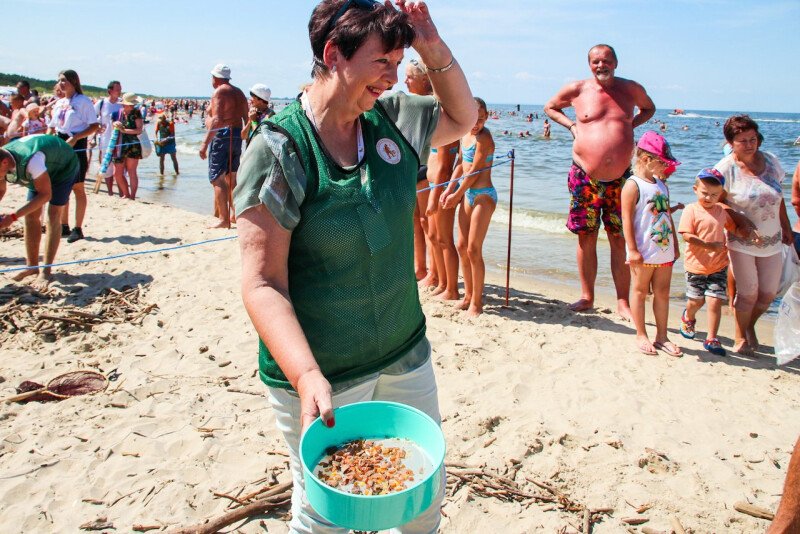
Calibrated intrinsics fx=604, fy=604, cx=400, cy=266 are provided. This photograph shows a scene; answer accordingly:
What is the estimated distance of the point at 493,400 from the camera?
4.06 metres

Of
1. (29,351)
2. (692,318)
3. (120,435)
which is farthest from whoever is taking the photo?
(692,318)

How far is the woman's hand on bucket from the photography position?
1502mm

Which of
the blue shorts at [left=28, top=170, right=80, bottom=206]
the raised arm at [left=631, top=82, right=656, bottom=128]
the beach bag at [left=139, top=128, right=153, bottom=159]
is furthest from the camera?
the beach bag at [left=139, top=128, right=153, bottom=159]

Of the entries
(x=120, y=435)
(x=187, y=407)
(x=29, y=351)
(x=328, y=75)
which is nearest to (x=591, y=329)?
(x=187, y=407)

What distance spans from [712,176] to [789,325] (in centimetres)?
161

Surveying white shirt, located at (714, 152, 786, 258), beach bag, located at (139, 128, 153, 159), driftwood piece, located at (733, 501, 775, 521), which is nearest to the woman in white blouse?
beach bag, located at (139, 128, 153, 159)

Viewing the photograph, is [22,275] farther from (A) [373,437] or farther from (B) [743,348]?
(B) [743,348]

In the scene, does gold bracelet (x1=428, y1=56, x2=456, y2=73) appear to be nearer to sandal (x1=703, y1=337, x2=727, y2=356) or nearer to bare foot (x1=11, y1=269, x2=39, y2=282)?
sandal (x1=703, y1=337, x2=727, y2=356)

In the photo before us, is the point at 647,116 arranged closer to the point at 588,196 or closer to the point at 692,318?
the point at 588,196

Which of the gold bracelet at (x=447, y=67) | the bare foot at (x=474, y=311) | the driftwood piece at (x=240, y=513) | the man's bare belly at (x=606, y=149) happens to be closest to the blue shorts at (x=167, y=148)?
the bare foot at (x=474, y=311)

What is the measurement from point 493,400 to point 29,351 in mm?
3662

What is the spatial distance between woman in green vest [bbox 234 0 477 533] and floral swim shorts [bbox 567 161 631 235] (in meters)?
4.08

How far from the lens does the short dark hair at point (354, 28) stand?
1.70m

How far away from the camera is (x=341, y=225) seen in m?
1.75
